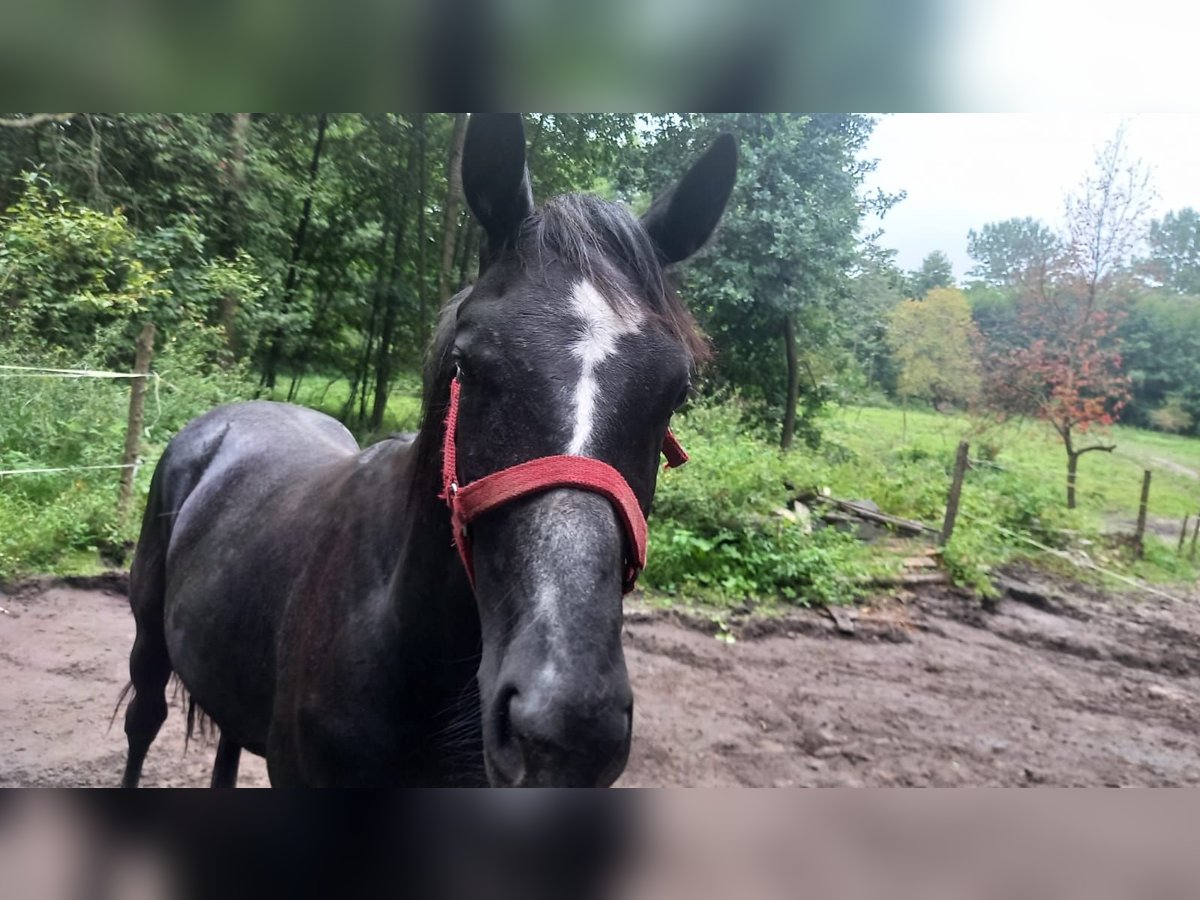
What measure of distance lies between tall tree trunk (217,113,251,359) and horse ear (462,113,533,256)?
1064 millimetres

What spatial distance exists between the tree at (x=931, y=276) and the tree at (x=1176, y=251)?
19.8 inches

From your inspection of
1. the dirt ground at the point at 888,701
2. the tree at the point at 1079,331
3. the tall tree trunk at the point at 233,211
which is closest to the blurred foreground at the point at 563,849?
the dirt ground at the point at 888,701

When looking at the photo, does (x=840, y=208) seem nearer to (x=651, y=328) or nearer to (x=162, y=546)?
(x=651, y=328)

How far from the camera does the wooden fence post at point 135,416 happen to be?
162 centimetres

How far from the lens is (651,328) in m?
0.79

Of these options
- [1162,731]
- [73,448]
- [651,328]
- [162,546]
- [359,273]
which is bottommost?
[1162,731]

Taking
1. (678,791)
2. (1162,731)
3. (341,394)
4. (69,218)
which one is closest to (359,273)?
(341,394)

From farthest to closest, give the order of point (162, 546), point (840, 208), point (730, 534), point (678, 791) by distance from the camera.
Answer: point (730, 534) < point (840, 208) < point (162, 546) < point (678, 791)

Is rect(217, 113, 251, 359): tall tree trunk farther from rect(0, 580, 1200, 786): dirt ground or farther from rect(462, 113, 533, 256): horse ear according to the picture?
rect(462, 113, 533, 256): horse ear

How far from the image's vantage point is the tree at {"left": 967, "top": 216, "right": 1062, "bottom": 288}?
5.82ft

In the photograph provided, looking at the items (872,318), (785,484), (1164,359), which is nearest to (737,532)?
(785,484)

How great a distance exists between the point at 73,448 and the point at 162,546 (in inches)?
13.7

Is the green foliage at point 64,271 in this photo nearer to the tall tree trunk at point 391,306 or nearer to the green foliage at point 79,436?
the green foliage at point 79,436

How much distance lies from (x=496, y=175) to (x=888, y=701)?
1.86 metres
